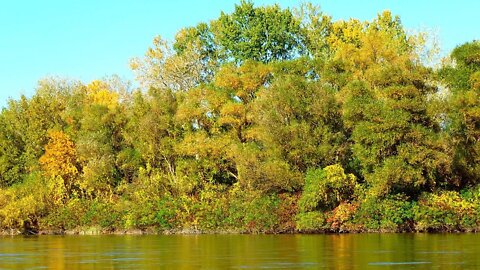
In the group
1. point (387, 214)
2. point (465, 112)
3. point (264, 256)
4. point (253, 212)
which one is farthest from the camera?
point (253, 212)

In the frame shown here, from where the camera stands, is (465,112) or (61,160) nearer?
(465,112)

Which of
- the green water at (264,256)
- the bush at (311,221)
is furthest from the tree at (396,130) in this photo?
the green water at (264,256)

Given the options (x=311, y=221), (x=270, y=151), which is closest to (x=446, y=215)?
(x=311, y=221)

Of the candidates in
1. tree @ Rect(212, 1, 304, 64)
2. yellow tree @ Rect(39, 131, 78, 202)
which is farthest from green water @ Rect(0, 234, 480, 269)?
tree @ Rect(212, 1, 304, 64)

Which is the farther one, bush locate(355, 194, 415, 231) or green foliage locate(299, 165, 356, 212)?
green foliage locate(299, 165, 356, 212)

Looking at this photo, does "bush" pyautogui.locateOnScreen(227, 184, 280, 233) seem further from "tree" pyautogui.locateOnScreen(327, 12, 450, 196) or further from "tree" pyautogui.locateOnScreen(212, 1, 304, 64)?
"tree" pyautogui.locateOnScreen(212, 1, 304, 64)

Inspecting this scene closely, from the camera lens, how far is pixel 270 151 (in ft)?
191

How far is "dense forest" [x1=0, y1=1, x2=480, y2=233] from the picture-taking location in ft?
180

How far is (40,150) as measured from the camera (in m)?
71.8

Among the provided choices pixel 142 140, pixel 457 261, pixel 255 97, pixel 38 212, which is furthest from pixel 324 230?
pixel 457 261

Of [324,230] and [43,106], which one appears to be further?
[43,106]

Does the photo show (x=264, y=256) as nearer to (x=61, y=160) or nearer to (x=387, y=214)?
(x=387, y=214)

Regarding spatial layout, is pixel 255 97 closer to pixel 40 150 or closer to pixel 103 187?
pixel 103 187

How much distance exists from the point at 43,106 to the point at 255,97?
62.3 feet
